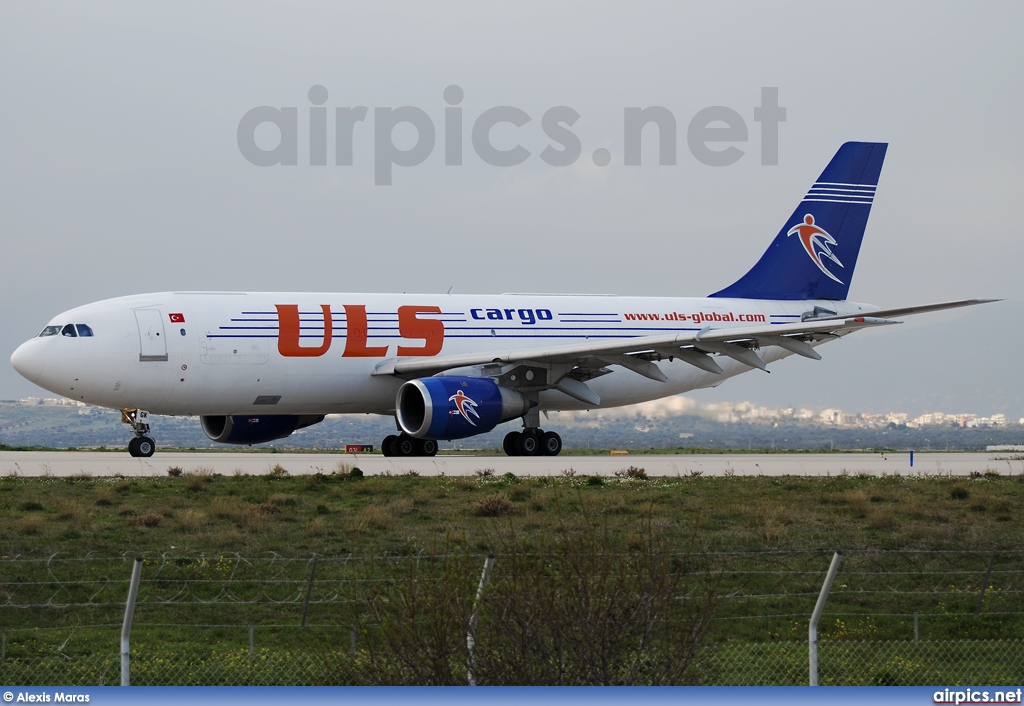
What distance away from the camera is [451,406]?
27953mm

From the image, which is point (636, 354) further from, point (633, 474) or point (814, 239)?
point (814, 239)

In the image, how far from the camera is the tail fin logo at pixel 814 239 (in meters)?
37.9

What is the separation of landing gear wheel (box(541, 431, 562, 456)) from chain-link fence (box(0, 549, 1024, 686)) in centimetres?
1581

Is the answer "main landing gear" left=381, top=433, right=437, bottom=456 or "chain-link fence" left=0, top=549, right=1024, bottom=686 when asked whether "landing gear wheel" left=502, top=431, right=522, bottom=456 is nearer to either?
"main landing gear" left=381, top=433, right=437, bottom=456

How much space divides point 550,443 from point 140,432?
991 centimetres

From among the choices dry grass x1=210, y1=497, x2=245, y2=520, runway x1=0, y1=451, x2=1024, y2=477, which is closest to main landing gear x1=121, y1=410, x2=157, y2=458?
runway x1=0, y1=451, x2=1024, y2=477

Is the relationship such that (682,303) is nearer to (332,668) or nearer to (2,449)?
(2,449)

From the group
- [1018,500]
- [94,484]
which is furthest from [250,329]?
[1018,500]

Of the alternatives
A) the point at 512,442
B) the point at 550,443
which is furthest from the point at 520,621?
the point at 512,442

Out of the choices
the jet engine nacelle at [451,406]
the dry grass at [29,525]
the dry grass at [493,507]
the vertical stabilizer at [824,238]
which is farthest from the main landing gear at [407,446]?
the dry grass at [29,525]

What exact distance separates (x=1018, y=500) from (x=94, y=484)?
15.9 m

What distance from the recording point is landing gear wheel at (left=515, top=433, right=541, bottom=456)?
32062mm

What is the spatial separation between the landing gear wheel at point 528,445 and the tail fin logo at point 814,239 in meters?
11.1

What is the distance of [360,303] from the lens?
3034 centimetres
